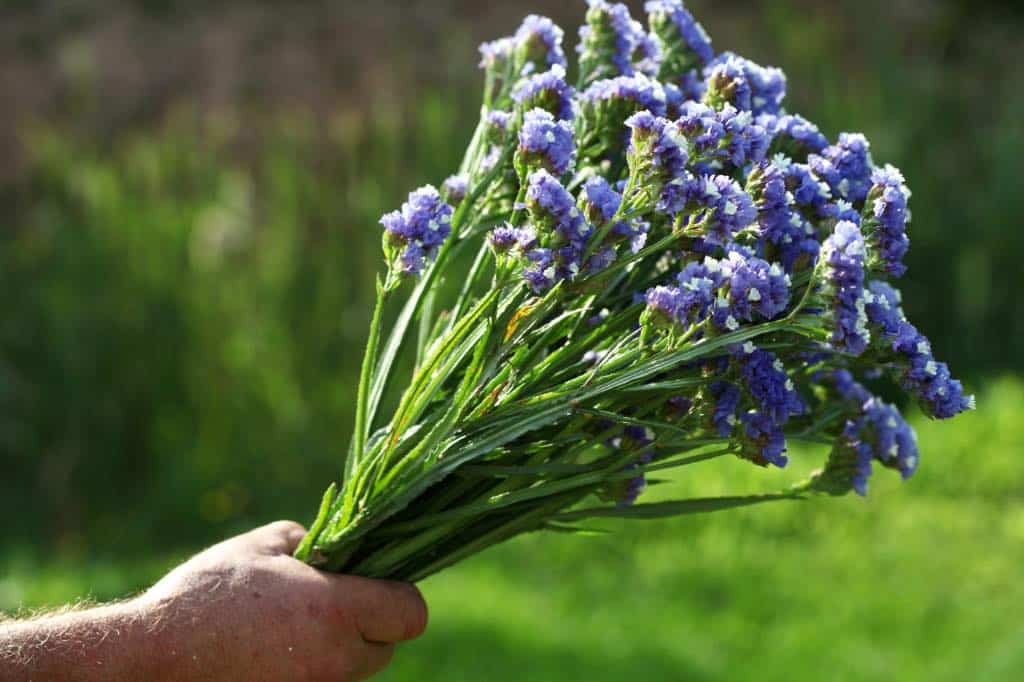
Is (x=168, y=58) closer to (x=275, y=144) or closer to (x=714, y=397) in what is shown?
(x=275, y=144)

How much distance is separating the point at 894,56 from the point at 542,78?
483 cm

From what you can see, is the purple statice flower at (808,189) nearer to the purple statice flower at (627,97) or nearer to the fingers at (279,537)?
the purple statice flower at (627,97)

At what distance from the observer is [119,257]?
4.86 m

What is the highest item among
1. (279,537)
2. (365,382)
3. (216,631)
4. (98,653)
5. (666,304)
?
(666,304)

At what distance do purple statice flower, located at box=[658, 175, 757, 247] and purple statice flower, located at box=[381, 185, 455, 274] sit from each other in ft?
0.97

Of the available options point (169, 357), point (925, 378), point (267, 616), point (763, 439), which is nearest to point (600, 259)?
point (763, 439)

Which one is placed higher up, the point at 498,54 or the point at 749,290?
the point at 498,54

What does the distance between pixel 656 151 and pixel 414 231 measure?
322 mm

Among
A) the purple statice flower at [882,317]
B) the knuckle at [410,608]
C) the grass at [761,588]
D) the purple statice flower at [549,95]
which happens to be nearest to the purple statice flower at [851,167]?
the purple statice flower at [882,317]

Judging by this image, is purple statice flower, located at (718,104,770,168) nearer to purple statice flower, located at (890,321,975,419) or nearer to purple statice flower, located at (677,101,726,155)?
purple statice flower, located at (677,101,726,155)

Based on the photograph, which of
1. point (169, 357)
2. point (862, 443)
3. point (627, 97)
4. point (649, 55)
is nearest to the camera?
point (627, 97)

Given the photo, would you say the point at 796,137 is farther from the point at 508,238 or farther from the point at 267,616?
the point at 267,616

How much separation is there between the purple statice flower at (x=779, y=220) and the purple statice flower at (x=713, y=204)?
4 centimetres

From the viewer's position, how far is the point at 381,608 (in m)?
1.52
